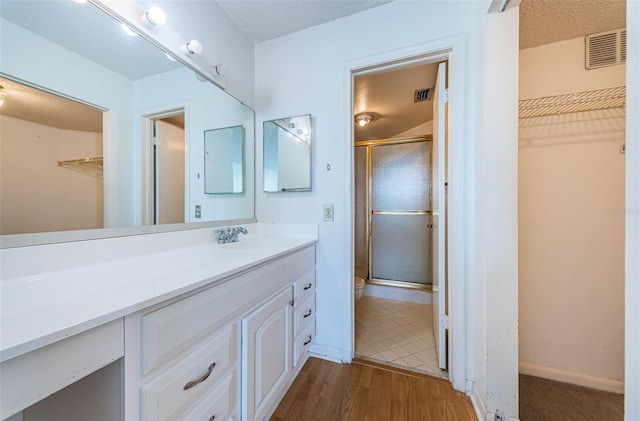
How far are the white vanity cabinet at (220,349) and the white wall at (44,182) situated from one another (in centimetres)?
56

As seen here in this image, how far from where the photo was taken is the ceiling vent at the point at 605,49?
4.13 feet

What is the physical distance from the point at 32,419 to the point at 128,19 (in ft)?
4.64

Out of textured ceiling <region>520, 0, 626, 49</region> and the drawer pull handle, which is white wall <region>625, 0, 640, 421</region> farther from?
the drawer pull handle

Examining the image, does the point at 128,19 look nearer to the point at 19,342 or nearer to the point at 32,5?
the point at 32,5

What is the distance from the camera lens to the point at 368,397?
4.06 feet

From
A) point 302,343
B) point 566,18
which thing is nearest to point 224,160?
point 302,343

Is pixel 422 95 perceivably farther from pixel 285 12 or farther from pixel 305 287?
pixel 305 287

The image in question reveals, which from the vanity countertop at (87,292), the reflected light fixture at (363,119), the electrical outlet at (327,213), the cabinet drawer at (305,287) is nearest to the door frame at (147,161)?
the vanity countertop at (87,292)

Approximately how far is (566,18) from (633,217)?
54.2 inches

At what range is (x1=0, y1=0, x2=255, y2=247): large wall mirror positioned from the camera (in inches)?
27.8

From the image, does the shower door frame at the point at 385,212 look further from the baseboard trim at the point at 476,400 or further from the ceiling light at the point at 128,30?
the ceiling light at the point at 128,30

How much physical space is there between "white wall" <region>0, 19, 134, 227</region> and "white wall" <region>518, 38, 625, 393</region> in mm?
2114

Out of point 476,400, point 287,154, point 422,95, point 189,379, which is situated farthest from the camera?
point 422,95

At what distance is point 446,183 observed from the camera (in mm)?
1408
